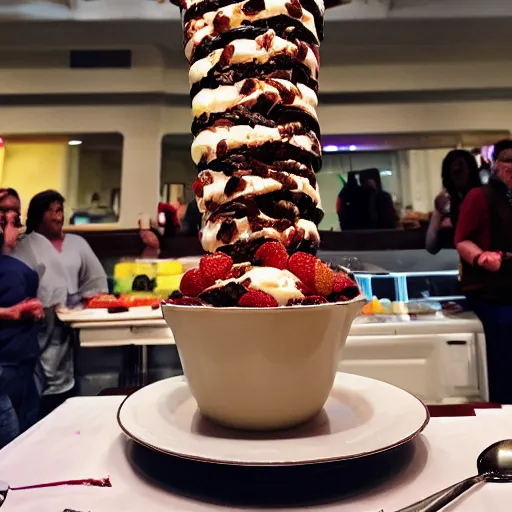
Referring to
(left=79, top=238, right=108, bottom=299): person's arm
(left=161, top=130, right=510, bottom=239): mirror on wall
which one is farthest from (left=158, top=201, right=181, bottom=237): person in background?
(left=79, top=238, right=108, bottom=299): person's arm

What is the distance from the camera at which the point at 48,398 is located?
177 cm

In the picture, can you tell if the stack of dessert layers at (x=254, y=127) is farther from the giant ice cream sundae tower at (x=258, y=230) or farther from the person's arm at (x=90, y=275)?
the person's arm at (x=90, y=275)

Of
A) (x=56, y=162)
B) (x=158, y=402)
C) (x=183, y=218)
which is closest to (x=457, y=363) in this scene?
(x=183, y=218)

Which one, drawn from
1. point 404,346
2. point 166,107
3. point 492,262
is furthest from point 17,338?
point 492,262

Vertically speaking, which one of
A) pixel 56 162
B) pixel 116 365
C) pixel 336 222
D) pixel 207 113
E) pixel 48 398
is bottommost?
pixel 48 398

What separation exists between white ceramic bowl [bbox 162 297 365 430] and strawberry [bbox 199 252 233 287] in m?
0.04

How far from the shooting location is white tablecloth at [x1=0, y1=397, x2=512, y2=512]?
308 mm

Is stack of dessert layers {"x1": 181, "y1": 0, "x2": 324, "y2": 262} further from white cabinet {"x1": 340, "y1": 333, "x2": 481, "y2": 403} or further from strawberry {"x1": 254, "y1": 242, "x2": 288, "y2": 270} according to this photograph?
white cabinet {"x1": 340, "y1": 333, "x2": 481, "y2": 403}

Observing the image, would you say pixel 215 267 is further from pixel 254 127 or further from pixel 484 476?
pixel 484 476

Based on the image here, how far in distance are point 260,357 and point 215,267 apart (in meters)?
0.09

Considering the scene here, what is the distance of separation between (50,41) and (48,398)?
147 cm

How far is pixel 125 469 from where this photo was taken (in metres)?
0.36

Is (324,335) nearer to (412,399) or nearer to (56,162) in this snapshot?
(412,399)

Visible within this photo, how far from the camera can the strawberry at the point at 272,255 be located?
43 cm
